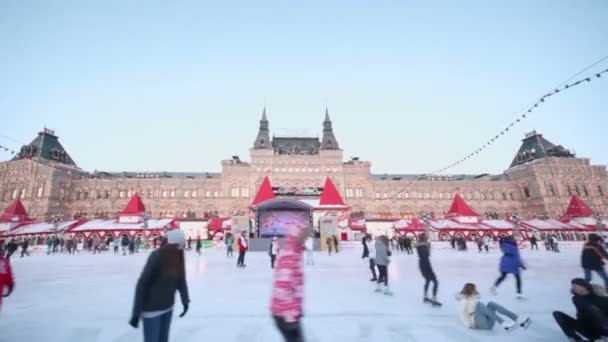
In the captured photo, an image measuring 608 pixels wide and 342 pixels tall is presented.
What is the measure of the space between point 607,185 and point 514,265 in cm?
5474

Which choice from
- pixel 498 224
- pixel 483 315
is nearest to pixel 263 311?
pixel 483 315

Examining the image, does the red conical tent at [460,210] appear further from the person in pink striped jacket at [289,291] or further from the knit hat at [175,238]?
the knit hat at [175,238]

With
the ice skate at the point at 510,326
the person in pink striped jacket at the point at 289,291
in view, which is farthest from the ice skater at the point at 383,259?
the person in pink striped jacket at the point at 289,291

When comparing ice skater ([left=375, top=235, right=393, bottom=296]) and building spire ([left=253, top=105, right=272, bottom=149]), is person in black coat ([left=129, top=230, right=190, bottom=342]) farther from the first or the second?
building spire ([left=253, top=105, right=272, bottom=149])

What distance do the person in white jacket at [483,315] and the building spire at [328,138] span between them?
41.5 metres

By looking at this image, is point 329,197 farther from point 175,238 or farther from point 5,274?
point 175,238

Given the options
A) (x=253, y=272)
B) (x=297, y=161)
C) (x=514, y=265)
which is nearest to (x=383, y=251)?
(x=514, y=265)

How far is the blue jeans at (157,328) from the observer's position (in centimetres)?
229

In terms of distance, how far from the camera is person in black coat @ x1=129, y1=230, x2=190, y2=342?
2.25 m

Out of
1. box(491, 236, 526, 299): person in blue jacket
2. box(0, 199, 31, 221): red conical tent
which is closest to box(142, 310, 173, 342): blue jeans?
box(491, 236, 526, 299): person in blue jacket

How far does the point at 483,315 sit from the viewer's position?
367 centimetres

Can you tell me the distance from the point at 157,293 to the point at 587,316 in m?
4.33

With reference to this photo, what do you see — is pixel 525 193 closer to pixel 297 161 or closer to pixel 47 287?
pixel 297 161

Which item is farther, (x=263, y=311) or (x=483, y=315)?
(x=263, y=311)
